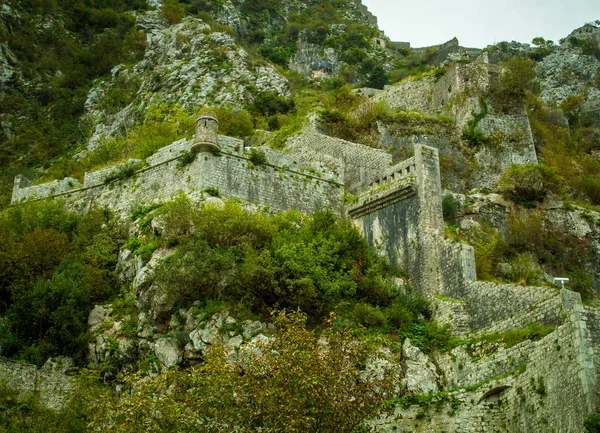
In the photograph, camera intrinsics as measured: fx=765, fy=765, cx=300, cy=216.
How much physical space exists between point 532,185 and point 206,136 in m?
13.0

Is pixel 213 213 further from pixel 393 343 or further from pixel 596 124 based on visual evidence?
pixel 596 124

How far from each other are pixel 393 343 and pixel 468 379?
2.20m

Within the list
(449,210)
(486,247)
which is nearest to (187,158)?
(449,210)

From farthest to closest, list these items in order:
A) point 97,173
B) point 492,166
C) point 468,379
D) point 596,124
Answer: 1. point 596,124
2. point 492,166
3. point 97,173
4. point 468,379

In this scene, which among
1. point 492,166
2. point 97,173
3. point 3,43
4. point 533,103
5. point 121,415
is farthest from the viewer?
point 3,43

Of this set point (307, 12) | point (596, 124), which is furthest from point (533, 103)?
point (307, 12)

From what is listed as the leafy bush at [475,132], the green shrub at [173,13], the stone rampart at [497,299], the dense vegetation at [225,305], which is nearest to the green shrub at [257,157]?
the dense vegetation at [225,305]

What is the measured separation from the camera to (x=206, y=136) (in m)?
26.4

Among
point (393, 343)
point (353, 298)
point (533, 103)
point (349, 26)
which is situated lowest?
point (393, 343)

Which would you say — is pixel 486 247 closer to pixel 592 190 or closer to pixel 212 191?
pixel 592 190

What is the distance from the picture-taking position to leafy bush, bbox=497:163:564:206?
30.0 meters

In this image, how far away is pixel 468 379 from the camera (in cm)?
1920

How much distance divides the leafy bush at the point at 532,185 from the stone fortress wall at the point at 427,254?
5050 mm

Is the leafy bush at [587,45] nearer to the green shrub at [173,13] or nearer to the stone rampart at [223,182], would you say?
the green shrub at [173,13]
